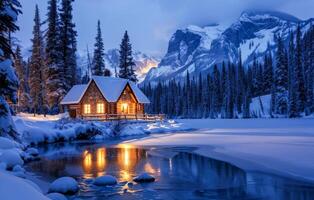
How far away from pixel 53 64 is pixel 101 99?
7.91 m

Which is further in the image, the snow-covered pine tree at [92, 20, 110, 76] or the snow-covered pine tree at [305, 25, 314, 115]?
the snow-covered pine tree at [305, 25, 314, 115]

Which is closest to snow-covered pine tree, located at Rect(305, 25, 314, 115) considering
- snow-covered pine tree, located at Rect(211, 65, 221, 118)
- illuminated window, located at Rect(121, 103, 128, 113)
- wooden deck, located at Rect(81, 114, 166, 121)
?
snow-covered pine tree, located at Rect(211, 65, 221, 118)

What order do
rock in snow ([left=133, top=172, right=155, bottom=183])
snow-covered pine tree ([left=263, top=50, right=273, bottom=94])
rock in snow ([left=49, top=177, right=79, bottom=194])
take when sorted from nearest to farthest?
rock in snow ([left=49, top=177, right=79, bottom=194]) → rock in snow ([left=133, top=172, right=155, bottom=183]) → snow-covered pine tree ([left=263, top=50, right=273, bottom=94])

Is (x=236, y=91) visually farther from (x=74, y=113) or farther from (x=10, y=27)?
(x=10, y=27)

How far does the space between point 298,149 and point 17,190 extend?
1928 cm

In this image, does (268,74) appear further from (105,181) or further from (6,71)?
(6,71)

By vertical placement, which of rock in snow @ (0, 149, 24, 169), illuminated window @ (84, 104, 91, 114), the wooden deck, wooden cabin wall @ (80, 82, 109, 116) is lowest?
rock in snow @ (0, 149, 24, 169)

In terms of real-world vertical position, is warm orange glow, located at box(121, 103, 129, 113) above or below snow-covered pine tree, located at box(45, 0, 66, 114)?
below

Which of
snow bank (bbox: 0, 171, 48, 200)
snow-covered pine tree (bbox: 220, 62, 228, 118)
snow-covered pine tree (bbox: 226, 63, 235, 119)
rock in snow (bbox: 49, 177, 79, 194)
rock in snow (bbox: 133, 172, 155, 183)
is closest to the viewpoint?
snow bank (bbox: 0, 171, 48, 200)

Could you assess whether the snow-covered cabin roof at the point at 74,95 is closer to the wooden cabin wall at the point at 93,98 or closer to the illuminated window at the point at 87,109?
the wooden cabin wall at the point at 93,98

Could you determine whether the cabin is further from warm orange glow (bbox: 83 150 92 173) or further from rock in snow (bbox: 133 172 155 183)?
A: rock in snow (bbox: 133 172 155 183)

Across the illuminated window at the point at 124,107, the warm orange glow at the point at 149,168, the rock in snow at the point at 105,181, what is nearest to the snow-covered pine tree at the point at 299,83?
the illuminated window at the point at 124,107

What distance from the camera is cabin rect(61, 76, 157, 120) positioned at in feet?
169

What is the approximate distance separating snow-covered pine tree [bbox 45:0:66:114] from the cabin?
175cm
